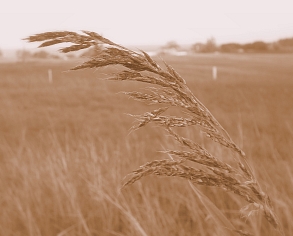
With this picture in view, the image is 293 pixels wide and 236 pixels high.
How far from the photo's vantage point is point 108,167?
12.4ft

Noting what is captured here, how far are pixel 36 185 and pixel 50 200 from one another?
273 mm

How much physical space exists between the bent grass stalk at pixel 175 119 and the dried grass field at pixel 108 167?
0.09 m

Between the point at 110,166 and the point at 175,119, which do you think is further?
the point at 110,166

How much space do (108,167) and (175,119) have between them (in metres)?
3.03

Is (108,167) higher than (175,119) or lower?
lower

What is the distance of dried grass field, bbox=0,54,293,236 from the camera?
2.58 metres

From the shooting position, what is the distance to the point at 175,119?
2.67ft

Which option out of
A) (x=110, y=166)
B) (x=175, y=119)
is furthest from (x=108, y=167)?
(x=175, y=119)

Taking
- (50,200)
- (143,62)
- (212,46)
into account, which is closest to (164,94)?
(143,62)

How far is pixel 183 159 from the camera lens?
2.67 feet

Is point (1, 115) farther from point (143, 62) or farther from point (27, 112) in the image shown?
point (143, 62)

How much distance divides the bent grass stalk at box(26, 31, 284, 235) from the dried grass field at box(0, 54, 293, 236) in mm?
93

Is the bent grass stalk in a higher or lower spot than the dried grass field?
higher

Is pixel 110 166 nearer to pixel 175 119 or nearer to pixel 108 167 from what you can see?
pixel 108 167
